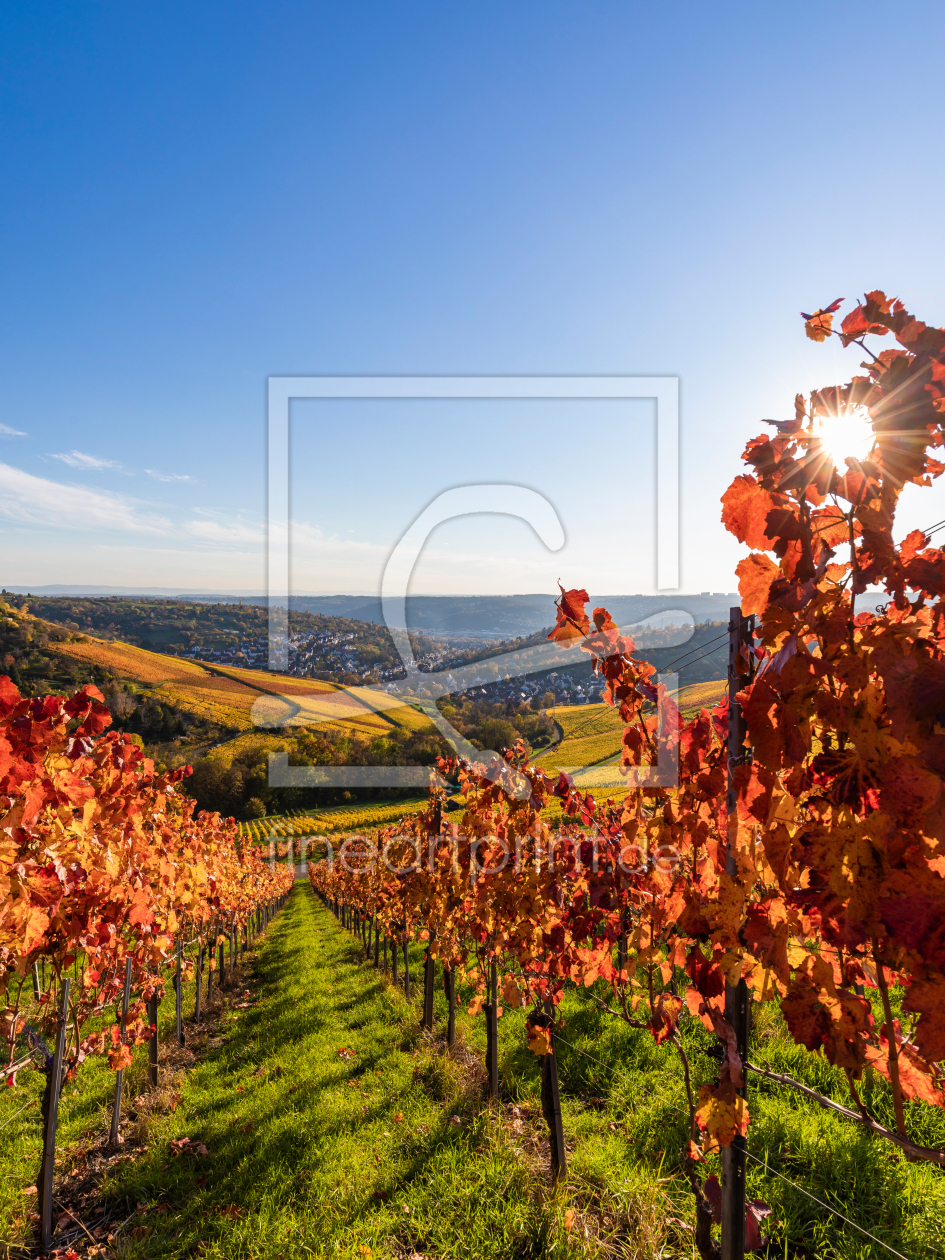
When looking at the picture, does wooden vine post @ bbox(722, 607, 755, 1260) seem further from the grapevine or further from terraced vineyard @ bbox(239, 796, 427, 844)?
terraced vineyard @ bbox(239, 796, 427, 844)

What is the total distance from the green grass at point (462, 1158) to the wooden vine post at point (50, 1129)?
0.89ft

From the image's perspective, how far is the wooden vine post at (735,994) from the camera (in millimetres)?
1686

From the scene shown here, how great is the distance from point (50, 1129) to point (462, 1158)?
277 cm

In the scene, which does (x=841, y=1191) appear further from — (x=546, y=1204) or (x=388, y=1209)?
(x=388, y=1209)

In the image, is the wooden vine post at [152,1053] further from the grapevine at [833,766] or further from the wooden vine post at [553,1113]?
the grapevine at [833,766]

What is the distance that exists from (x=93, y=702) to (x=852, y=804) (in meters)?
3.34

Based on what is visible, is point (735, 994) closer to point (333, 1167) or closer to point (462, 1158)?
point (462, 1158)

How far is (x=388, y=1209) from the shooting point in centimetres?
377

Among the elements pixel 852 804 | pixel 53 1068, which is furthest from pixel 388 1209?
pixel 852 804

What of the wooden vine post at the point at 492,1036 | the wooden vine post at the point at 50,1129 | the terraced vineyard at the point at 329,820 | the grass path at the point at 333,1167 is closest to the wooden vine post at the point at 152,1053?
the grass path at the point at 333,1167

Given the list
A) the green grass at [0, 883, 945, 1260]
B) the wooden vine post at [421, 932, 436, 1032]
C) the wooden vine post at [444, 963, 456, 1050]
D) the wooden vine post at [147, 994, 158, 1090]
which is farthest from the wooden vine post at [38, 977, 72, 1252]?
the wooden vine post at [421, 932, 436, 1032]

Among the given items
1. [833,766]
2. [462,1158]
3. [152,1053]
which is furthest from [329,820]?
[833,766]

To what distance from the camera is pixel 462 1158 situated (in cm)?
419

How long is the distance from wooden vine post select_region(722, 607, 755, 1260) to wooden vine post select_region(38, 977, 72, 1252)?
13.3 ft
